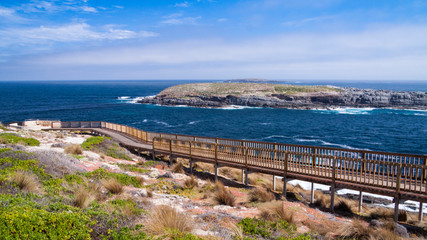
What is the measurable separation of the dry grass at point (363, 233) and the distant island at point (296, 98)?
87094mm

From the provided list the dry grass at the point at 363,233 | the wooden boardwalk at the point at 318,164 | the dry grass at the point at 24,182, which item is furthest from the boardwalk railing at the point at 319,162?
the dry grass at the point at 24,182

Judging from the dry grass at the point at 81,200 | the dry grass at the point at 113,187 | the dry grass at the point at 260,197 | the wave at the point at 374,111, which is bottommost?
the wave at the point at 374,111

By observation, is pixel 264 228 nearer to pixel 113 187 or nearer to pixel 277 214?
pixel 277 214

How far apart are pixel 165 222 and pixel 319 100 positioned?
101 m

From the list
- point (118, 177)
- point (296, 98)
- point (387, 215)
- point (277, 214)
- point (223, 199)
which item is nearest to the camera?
point (277, 214)

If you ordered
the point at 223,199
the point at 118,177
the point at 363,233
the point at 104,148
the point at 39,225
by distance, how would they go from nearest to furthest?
the point at 39,225, the point at 363,233, the point at 223,199, the point at 118,177, the point at 104,148

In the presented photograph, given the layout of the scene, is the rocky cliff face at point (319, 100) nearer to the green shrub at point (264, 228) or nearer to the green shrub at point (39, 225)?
the green shrub at point (264, 228)

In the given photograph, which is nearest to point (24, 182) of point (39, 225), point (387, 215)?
point (39, 225)

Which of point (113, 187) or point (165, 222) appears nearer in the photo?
point (165, 222)

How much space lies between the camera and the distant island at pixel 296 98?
9412 centimetres

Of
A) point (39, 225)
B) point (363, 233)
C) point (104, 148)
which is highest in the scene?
point (39, 225)

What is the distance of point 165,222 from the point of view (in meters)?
7.24

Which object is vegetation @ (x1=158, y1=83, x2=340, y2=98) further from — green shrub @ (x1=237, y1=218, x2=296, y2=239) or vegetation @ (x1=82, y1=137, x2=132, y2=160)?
green shrub @ (x1=237, y1=218, x2=296, y2=239)

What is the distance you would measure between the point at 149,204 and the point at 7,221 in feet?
15.0
